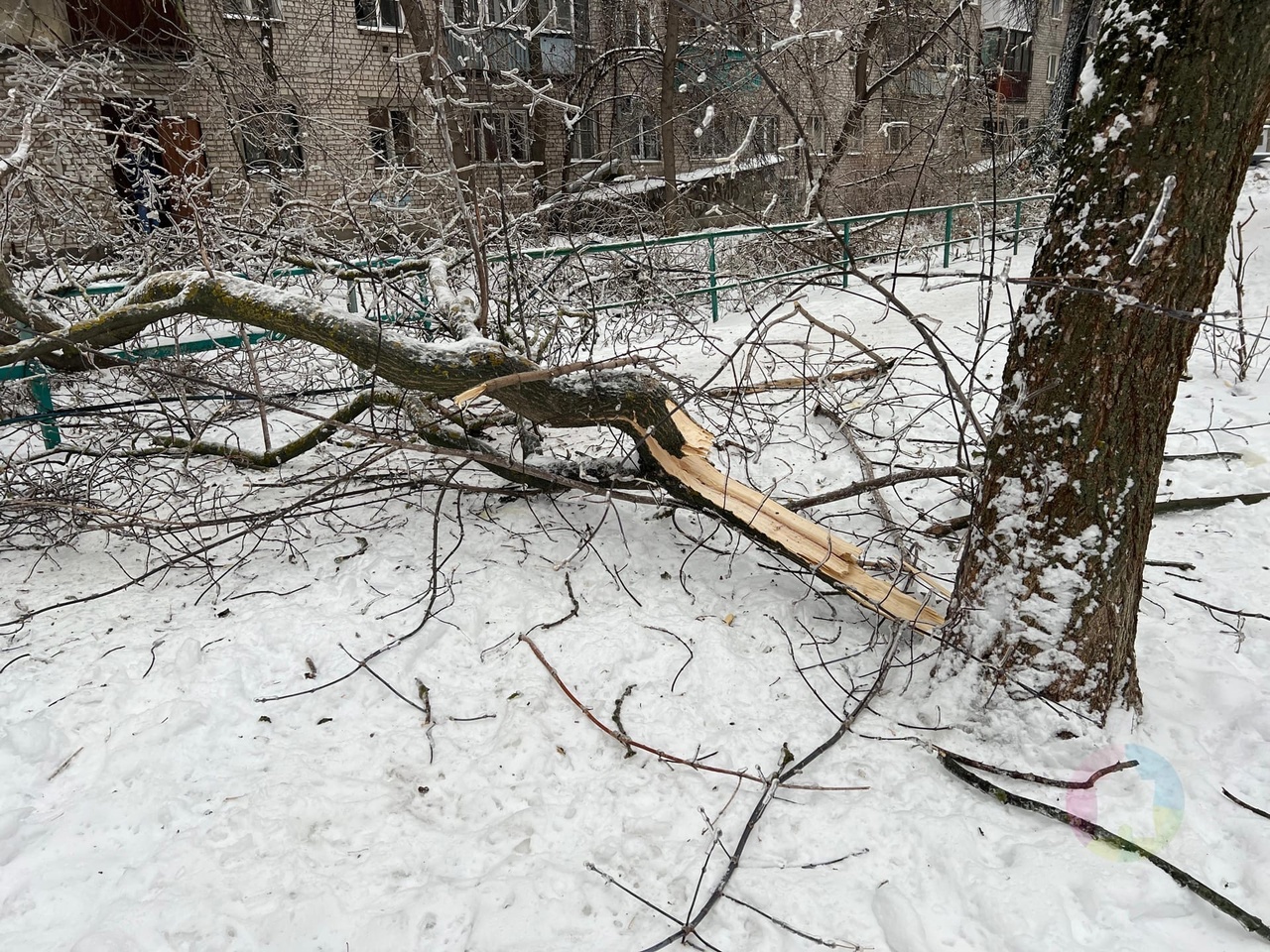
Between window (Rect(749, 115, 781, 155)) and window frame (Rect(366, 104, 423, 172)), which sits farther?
window (Rect(749, 115, 781, 155))

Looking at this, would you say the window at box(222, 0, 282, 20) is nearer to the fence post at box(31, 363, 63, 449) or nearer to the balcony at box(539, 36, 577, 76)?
the balcony at box(539, 36, 577, 76)

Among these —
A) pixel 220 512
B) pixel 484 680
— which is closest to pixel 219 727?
pixel 484 680

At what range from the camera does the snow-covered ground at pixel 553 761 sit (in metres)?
1.88

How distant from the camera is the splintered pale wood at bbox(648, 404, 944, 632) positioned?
9.69ft

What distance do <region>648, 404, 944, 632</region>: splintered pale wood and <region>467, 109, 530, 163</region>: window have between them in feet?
5.31

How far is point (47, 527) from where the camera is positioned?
3643 millimetres

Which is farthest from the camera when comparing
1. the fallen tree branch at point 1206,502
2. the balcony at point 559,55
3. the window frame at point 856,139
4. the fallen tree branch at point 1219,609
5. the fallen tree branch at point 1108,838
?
the balcony at point 559,55

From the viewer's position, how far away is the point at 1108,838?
78.7 inches

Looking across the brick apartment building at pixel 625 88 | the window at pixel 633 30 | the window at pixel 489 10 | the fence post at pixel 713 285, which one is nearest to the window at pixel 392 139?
the brick apartment building at pixel 625 88

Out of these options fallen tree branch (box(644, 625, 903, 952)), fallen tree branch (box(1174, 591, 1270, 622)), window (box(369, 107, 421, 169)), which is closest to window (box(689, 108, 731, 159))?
window (box(369, 107, 421, 169))
